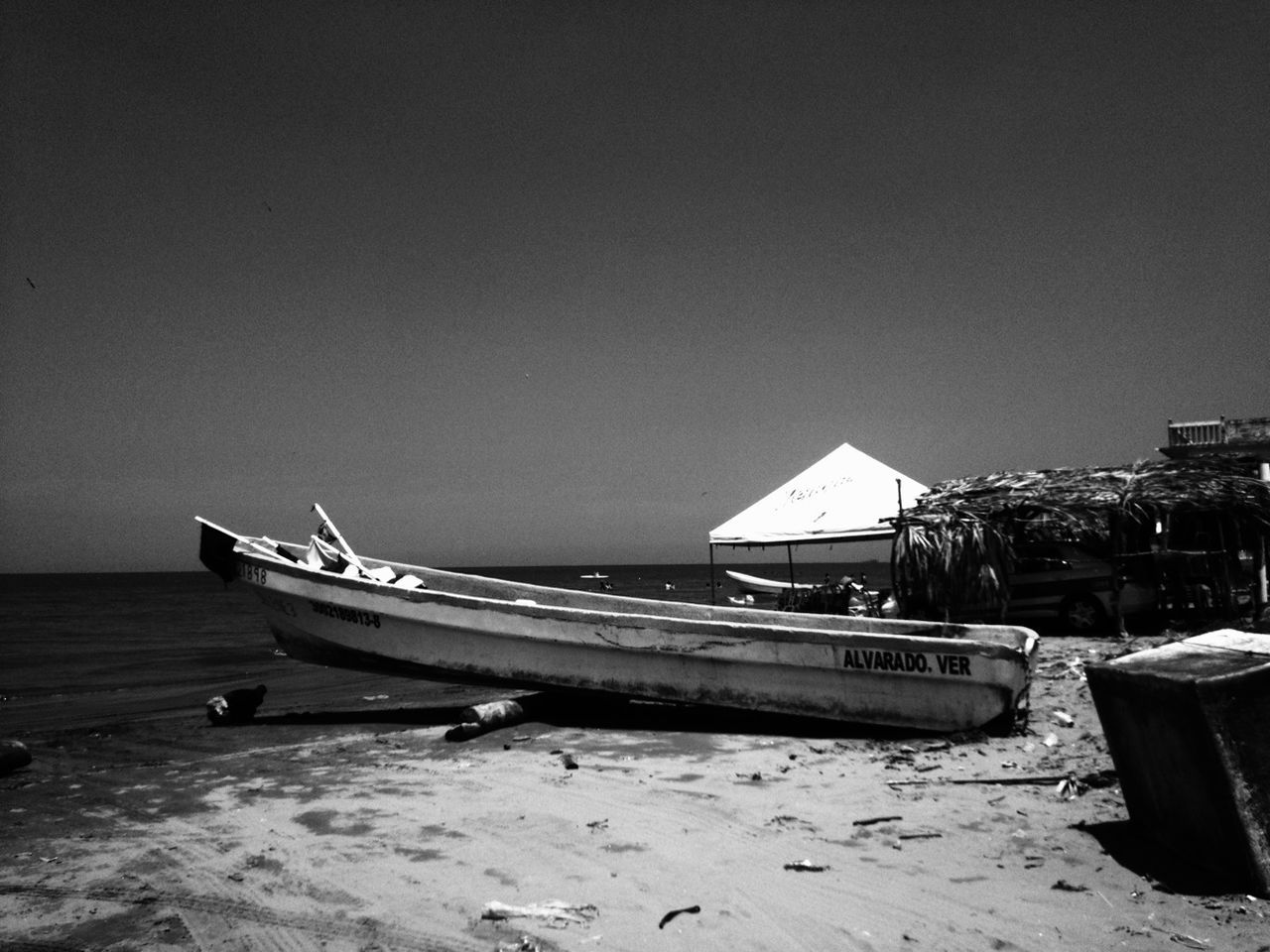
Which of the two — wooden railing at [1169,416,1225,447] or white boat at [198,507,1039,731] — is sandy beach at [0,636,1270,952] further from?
wooden railing at [1169,416,1225,447]

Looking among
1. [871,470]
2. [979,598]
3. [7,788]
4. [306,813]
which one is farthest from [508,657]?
[871,470]

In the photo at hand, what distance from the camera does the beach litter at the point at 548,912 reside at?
152 inches

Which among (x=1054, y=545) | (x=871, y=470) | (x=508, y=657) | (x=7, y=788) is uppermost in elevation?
(x=871, y=470)

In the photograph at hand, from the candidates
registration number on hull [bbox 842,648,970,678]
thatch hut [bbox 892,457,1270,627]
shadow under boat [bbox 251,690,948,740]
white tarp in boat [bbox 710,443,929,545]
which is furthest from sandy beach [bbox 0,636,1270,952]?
white tarp in boat [bbox 710,443,929,545]

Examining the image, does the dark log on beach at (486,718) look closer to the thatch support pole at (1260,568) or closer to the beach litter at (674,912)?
the beach litter at (674,912)

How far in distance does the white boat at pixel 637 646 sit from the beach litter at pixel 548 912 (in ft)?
14.7

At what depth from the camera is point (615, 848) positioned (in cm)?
488

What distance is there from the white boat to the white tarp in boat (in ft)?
12.4

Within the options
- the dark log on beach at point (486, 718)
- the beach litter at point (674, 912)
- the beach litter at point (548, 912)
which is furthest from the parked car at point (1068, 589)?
the beach litter at point (548, 912)

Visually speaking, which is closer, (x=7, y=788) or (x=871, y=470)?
(x=7, y=788)

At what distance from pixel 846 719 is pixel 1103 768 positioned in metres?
2.53

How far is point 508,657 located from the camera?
9.50 metres

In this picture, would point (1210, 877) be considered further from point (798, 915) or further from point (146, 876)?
point (146, 876)

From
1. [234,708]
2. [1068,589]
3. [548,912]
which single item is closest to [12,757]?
[234,708]
